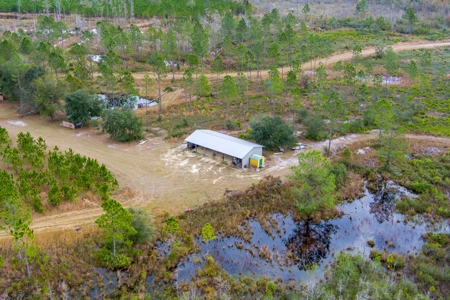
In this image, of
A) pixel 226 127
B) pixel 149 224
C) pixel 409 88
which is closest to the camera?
pixel 149 224

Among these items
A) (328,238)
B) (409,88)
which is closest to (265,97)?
(409,88)

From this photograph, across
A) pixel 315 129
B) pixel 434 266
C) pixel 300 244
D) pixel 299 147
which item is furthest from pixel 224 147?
pixel 434 266

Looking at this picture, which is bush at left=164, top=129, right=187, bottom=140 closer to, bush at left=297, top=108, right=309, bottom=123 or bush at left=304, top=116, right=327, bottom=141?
bush at left=304, top=116, right=327, bottom=141

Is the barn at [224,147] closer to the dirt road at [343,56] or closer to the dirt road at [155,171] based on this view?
the dirt road at [155,171]

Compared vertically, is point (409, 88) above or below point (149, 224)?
above

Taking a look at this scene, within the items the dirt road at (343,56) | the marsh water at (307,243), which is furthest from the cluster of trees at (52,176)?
the dirt road at (343,56)

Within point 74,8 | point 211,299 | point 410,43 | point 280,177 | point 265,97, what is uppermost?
point 74,8

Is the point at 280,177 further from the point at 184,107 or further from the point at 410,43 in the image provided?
the point at 410,43

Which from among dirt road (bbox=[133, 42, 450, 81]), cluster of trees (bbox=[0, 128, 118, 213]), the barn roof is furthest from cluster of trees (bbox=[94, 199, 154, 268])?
dirt road (bbox=[133, 42, 450, 81])
